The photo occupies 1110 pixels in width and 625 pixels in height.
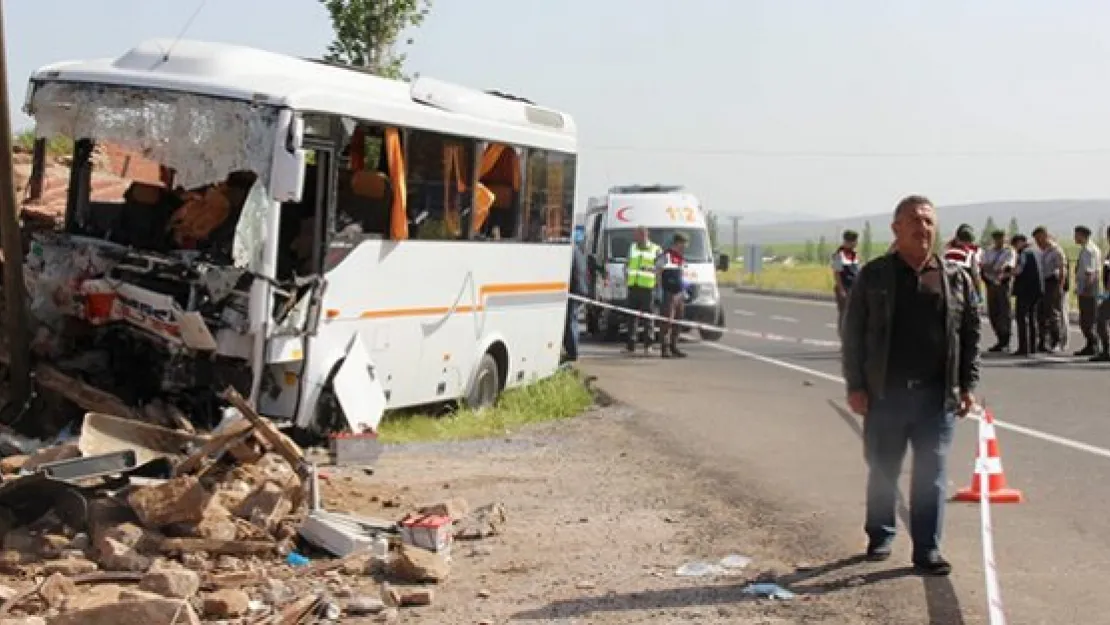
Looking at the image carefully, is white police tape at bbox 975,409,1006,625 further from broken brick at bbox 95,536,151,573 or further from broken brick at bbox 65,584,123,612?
broken brick at bbox 95,536,151,573

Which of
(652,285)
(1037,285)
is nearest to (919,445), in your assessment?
(652,285)

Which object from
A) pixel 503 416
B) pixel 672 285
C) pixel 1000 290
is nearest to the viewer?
pixel 503 416

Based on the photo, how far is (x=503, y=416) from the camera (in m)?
13.8

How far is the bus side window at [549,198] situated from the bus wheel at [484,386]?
1.41 meters

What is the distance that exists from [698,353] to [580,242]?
504 cm

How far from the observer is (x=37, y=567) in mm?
7113

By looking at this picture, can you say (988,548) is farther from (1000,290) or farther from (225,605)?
(1000,290)

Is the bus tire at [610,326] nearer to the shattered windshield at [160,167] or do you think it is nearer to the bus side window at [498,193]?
the bus side window at [498,193]

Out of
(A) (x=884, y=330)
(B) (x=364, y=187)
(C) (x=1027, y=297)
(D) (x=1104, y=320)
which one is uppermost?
(B) (x=364, y=187)

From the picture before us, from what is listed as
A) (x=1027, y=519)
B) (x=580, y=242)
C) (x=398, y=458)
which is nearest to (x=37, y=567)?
(x=398, y=458)

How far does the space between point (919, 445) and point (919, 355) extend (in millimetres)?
490

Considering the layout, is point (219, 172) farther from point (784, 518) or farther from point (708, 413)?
point (708, 413)

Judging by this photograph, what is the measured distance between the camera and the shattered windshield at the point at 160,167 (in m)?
10.1

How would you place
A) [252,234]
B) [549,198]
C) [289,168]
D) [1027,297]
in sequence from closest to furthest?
1. [289,168]
2. [252,234]
3. [549,198]
4. [1027,297]
